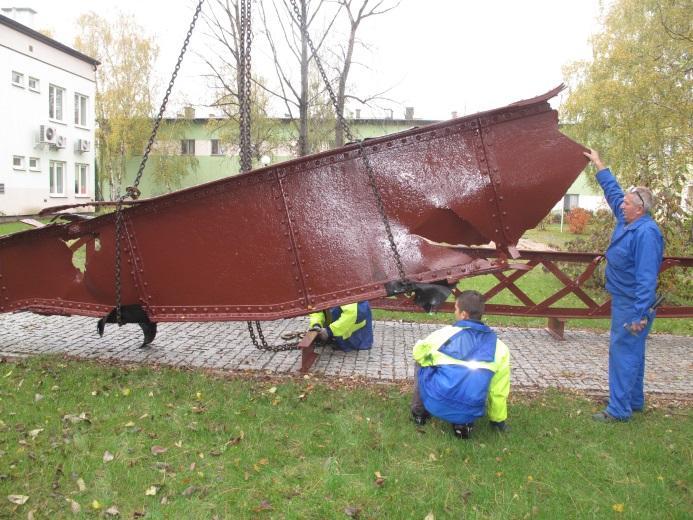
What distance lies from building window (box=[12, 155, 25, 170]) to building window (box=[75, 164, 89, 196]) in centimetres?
593

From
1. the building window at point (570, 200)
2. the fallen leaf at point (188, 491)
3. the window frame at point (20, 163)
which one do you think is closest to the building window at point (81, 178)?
the window frame at point (20, 163)

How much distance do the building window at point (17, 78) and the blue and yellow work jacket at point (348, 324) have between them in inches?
1173

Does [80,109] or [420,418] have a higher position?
[80,109]

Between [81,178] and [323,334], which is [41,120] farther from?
[323,334]

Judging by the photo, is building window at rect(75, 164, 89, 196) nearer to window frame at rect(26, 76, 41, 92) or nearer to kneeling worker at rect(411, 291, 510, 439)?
window frame at rect(26, 76, 41, 92)

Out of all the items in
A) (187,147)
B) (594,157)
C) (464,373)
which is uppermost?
(187,147)

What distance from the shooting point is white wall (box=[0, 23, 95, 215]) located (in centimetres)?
2961

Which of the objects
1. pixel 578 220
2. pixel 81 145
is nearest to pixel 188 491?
pixel 578 220

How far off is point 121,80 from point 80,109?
23.2ft

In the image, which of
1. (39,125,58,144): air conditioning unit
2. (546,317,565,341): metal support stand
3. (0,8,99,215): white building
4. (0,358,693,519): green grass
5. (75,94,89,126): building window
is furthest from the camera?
(75,94,89,126): building window

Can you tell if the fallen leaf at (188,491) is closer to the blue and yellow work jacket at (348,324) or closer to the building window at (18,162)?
the blue and yellow work jacket at (348,324)

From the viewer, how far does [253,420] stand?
16.0 feet

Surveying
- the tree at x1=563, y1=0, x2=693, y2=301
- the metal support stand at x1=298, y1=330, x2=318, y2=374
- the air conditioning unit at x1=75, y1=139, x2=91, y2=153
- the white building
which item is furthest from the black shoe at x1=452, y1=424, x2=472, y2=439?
the air conditioning unit at x1=75, y1=139, x2=91, y2=153

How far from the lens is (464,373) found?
445 centimetres
